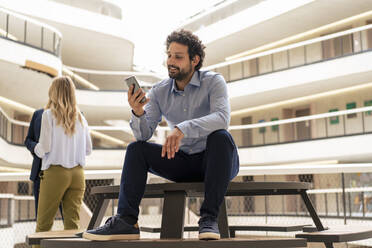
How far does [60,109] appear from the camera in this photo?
3.57m

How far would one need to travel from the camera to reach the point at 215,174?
2291 mm

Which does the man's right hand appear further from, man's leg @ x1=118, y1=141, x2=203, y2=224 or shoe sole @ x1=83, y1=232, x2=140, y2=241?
shoe sole @ x1=83, y1=232, x2=140, y2=241

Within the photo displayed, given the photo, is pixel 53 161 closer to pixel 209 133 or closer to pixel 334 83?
pixel 209 133

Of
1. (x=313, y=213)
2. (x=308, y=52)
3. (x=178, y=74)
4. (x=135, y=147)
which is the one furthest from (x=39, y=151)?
(x=308, y=52)

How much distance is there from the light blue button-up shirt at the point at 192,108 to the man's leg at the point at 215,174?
9 cm

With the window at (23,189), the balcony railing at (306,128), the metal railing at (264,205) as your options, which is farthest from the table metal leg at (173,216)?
the window at (23,189)

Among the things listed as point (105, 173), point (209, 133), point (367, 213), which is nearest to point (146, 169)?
point (209, 133)

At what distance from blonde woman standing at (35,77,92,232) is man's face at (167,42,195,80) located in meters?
1.22

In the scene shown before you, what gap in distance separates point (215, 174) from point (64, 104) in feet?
5.54

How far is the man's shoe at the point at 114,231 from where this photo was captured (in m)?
2.19

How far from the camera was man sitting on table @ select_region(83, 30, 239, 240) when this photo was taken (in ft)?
7.50

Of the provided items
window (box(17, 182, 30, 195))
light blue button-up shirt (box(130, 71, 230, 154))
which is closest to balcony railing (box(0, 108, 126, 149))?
window (box(17, 182, 30, 195))

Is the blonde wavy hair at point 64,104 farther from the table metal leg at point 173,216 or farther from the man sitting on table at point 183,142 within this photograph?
the table metal leg at point 173,216

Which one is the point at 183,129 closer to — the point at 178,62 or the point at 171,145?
the point at 171,145
